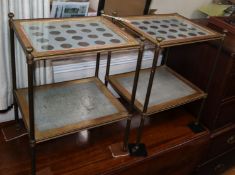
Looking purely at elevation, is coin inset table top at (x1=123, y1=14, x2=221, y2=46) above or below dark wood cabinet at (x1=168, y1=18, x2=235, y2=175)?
above

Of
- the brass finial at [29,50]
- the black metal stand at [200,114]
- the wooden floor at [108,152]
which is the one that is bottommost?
the wooden floor at [108,152]

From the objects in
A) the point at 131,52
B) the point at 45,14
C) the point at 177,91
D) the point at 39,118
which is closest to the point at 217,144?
the point at 177,91

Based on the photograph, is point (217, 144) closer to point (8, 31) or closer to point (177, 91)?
point (177, 91)

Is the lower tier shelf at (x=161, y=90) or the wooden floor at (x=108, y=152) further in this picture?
the lower tier shelf at (x=161, y=90)

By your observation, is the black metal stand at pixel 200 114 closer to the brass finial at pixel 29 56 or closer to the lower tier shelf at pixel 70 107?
the lower tier shelf at pixel 70 107

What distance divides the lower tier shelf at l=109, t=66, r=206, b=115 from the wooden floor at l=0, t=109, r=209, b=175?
197mm

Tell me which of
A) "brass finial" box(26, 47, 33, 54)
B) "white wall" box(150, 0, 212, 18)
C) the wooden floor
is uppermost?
"brass finial" box(26, 47, 33, 54)

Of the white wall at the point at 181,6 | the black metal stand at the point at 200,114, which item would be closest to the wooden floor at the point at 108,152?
the black metal stand at the point at 200,114

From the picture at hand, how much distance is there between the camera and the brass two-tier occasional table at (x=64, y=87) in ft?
2.79

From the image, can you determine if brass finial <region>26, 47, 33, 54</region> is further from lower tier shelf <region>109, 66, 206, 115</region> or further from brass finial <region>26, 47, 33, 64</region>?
lower tier shelf <region>109, 66, 206, 115</region>

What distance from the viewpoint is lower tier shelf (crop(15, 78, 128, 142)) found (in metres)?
0.98

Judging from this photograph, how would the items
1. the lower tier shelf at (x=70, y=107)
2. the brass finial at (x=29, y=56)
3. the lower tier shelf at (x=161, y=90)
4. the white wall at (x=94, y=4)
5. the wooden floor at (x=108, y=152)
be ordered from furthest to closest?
1. the white wall at (x=94, y=4)
2. the lower tier shelf at (x=161, y=90)
3. the wooden floor at (x=108, y=152)
4. the lower tier shelf at (x=70, y=107)
5. the brass finial at (x=29, y=56)

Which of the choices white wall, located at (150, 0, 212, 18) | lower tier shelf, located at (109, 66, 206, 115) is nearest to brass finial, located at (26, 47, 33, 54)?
lower tier shelf, located at (109, 66, 206, 115)

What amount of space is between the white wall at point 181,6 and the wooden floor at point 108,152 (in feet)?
1.91
